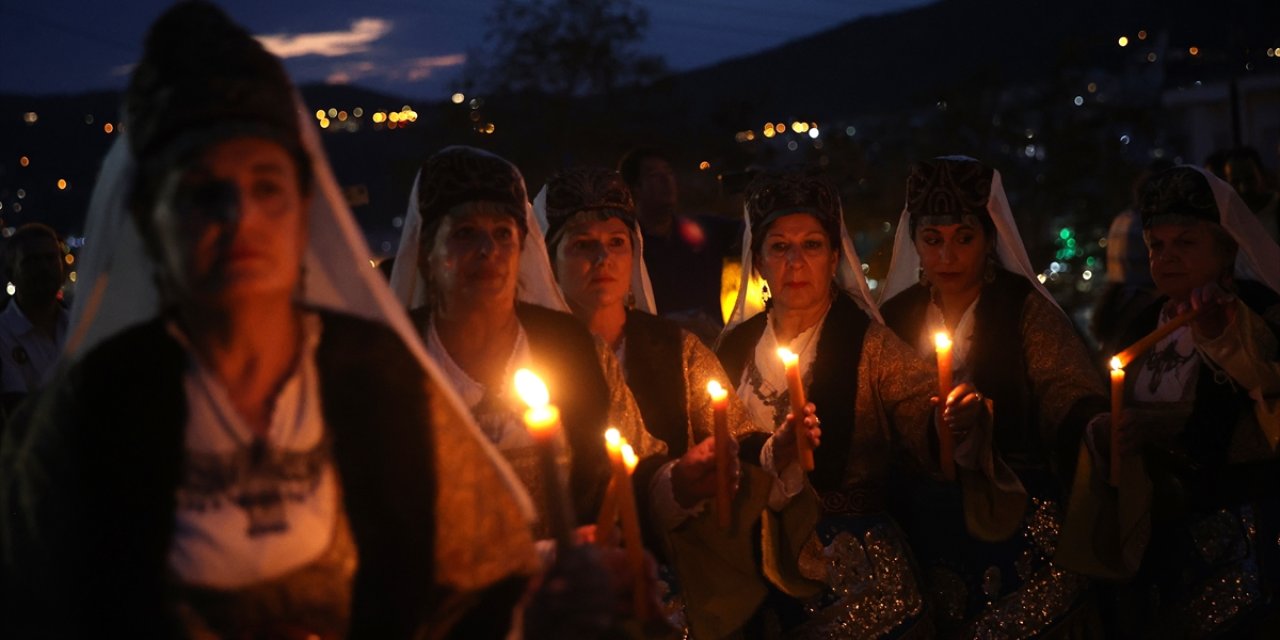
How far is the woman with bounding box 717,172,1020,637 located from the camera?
5.34 metres

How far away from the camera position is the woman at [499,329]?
4.20m

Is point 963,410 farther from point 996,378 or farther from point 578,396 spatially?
point 578,396

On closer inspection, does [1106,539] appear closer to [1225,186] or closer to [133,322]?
[1225,186]

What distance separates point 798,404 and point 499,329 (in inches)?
33.8

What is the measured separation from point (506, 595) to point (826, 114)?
29.2 metres

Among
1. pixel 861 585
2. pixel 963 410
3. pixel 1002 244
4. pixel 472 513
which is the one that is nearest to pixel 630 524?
pixel 472 513

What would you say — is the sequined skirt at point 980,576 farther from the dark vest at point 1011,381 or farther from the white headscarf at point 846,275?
the white headscarf at point 846,275

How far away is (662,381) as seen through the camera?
5.04m

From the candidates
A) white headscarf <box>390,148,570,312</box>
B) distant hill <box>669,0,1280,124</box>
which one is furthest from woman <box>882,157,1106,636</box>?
distant hill <box>669,0,1280,124</box>

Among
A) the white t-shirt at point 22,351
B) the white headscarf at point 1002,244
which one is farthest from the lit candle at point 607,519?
the white t-shirt at point 22,351

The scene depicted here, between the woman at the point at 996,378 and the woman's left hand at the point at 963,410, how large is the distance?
0.54 meters

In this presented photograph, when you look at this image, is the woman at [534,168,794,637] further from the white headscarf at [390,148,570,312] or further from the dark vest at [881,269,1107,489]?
the dark vest at [881,269,1107,489]

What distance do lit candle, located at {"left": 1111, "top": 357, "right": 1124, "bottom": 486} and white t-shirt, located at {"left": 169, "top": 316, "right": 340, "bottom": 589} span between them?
299 centimetres

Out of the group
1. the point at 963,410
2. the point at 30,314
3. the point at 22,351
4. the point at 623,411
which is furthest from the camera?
the point at 30,314
